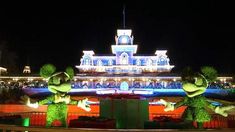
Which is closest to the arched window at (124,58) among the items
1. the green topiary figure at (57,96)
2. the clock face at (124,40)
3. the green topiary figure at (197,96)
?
the clock face at (124,40)

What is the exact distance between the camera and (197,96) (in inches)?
386

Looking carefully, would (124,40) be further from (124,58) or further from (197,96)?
(197,96)

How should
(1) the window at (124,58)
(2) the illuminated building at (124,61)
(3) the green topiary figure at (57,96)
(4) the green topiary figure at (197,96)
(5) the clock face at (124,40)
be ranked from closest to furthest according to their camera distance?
(4) the green topiary figure at (197,96)
(3) the green topiary figure at (57,96)
(1) the window at (124,58)
(2) the illuminated building at (124,61)
(5) the clock face at (124,40)

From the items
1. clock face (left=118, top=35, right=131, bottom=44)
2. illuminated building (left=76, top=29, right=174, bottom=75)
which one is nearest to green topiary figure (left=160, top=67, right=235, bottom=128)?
illuminated building (left=76, top=29, right=174, bottom=75)

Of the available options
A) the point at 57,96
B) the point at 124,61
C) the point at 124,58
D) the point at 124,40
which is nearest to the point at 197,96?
the point at 57,96

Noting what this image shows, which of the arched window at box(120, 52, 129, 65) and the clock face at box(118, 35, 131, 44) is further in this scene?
the clock face at box(118, 35, 131, 44)

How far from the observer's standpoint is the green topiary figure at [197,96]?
9570mm

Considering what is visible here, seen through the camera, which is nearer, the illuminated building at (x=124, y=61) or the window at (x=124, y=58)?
the window at (x=124, y=58)

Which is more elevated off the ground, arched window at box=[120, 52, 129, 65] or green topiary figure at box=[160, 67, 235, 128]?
arched window at box=[120, 52, 129, 65]

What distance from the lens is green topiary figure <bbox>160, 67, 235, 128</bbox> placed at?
31.4ft

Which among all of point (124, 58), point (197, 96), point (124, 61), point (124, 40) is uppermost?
point (124, 40)

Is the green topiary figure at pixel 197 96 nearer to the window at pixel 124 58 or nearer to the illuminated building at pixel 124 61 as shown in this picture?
the illuminated building at pixel 124 61

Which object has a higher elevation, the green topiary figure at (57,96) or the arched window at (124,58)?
the arched window at (124,58)

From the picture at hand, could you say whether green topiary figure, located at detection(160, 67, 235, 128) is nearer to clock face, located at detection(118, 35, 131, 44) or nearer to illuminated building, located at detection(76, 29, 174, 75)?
illuminated building, located at detection(76, 29, 174, 75)
